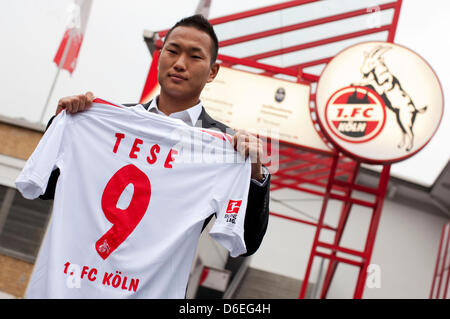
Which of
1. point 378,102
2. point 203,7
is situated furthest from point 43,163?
point 203,7

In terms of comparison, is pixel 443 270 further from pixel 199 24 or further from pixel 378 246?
pixel 199 24

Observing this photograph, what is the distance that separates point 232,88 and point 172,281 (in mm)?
7122

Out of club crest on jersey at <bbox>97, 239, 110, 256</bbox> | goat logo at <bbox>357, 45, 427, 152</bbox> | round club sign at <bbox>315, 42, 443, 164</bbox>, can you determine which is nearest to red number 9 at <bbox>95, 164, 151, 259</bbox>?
club crest on jersey at <bbox>97, 239, 110, 256</bbox>

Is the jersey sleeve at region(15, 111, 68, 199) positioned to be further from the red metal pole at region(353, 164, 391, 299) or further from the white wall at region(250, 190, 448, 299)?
the white wall at region(250, 190, 448, 299)

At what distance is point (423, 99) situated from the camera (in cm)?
772

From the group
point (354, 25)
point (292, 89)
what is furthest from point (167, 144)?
point (354, 25)

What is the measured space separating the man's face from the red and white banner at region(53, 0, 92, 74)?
A: 17.7 meters

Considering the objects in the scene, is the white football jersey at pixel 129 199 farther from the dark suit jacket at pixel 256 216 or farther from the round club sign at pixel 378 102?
the round club sign at pixel 378 102

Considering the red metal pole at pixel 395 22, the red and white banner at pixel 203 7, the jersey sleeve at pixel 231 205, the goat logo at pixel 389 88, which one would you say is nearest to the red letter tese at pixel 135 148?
the jersey sleeve at pixel 231 205

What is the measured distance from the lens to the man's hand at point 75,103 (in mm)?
2434

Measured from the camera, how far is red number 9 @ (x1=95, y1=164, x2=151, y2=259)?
2312mm

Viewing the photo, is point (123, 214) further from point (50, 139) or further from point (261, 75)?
point (261, 75)

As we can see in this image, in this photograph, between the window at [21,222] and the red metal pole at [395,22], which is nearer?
the red metal pole at [395,22]

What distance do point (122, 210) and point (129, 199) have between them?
2.4 inches
